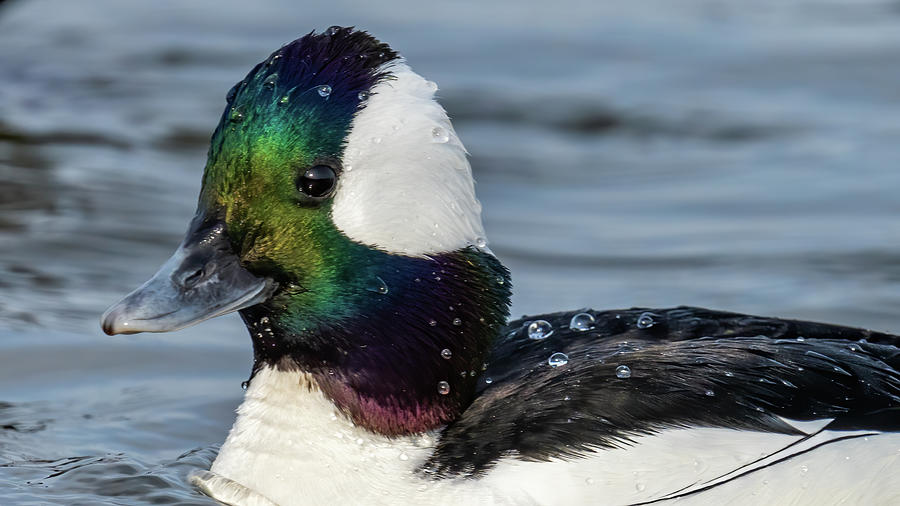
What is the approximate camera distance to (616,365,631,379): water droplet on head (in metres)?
4.72

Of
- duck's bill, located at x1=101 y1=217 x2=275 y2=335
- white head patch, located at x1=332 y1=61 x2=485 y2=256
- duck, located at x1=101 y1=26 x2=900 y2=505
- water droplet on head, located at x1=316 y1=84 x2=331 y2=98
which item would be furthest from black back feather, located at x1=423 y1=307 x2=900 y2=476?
water droplet on head, located at x1=316 y1=84 x2=331 y2=98

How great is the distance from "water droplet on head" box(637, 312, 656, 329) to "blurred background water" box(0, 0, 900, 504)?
156cm

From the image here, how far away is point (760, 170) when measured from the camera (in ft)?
31.9

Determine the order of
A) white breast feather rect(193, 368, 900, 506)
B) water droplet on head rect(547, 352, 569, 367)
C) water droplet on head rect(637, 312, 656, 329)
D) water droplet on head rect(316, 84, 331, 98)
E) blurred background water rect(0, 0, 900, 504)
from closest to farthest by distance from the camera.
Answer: white breast feather rect(193, 368, 900, 506), water droplet on head rect(316, 84, 331, 98), water droplet on head rect(547, 352, 569, 367), water droplet on head rect(637, 312, 656, 329), blurred background water rect(0, 0, 900, 504)

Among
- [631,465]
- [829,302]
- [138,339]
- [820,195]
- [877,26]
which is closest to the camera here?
[631,465]

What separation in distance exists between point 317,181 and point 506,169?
17.4 ft

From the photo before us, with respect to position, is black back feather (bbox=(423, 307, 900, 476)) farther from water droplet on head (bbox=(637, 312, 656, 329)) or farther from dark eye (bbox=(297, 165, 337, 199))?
dark eye (bbox=(297, 165, 337, 199))

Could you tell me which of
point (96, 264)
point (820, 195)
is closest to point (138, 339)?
point (96, 264)

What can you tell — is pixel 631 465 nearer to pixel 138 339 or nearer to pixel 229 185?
pixel 229 185

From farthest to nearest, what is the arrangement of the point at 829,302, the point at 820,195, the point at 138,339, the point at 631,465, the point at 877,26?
the point at 877,26, the point at 820,195, the point at 829,302, the point at 138,339, the point at 631,465

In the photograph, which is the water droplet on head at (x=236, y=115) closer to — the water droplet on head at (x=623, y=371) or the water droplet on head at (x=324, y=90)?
the water droplet on head at (x=324, y=90)

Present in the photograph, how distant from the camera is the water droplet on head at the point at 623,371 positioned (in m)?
4.72

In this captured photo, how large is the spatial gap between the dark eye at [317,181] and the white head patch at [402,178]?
0.03 metres

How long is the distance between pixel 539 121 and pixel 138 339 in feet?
14.6
